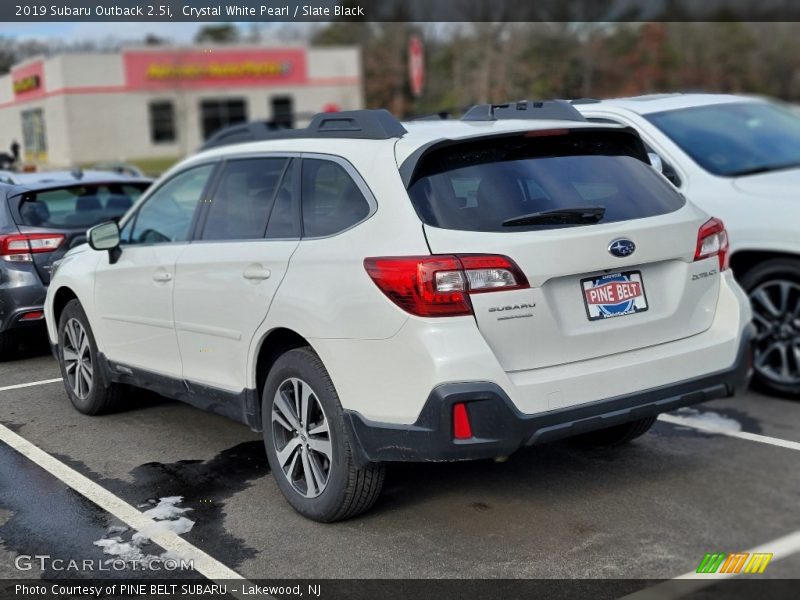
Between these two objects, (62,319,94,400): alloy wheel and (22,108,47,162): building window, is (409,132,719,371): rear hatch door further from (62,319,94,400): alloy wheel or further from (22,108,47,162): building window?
(22,108,47,162): building window

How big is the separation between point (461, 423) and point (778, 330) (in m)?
3.37

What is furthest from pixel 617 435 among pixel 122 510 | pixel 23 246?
pixel 23 246

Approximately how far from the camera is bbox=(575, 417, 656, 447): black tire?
17.0 feet

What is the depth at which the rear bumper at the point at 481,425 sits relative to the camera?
382 cm

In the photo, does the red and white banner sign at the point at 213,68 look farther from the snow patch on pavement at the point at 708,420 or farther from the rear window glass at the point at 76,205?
the snow patch on pavement at the point at 708,420

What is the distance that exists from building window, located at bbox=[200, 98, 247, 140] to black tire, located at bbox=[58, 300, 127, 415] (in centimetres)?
4808

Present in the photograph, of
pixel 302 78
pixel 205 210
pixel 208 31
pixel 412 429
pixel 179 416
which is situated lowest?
pixel 179 416

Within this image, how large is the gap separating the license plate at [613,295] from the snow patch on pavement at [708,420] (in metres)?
1.67

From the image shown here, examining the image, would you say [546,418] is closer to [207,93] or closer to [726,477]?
[726,477]

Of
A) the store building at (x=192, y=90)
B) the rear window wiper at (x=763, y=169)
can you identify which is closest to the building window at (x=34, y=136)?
the rear window wiper at (x=763, y=169)

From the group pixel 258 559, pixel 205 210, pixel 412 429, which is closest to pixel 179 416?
pixel 205 210

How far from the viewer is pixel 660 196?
4.58 meters

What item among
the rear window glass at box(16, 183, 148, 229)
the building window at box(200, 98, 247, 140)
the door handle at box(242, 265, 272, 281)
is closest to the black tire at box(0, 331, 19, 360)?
the rear window glass at box(16, 183, 148, 229)

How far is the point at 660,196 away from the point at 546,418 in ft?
4.34
